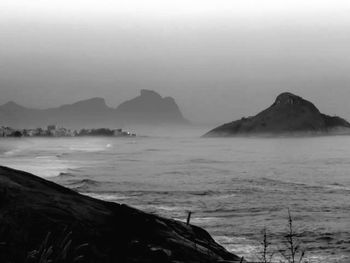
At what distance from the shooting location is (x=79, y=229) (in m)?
9.34

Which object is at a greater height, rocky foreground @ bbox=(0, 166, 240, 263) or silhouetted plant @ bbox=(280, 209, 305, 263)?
rocky foreground @ bbox=(0, 166, 240, 263)

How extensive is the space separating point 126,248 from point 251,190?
34218 mm

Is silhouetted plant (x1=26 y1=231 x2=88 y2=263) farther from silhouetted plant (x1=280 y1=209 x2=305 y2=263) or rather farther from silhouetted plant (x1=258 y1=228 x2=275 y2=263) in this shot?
silhouetted plant (x1=280 y1=209 x2=305 y2=263)

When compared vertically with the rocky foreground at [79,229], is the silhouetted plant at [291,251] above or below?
below

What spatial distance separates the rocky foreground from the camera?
28.9ft

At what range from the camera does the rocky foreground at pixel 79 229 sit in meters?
8.80

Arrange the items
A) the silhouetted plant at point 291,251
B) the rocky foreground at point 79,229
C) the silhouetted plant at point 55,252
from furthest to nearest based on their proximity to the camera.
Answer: the rocky foreground at point 79,229, the silhouetted plant at point 291,251, the silhouetted plant at point 55,252

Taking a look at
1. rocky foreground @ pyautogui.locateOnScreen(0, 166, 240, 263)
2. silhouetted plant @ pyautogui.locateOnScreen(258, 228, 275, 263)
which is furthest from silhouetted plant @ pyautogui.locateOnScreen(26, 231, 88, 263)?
silhouetted plant @ pyautogui.locateOnScreen(258, 228, 275, 263)

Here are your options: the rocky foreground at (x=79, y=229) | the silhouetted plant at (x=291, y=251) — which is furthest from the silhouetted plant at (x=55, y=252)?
the silhouetted plant at (x=291, y=251)

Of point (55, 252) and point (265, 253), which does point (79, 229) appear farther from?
point (265, 253)

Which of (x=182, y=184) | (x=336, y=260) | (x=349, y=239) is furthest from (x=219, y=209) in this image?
(x=182, y=184)

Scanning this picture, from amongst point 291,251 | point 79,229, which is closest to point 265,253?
point 79,229

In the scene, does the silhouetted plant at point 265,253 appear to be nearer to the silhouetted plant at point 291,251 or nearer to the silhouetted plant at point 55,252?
the silhouetted plant at point 291,251

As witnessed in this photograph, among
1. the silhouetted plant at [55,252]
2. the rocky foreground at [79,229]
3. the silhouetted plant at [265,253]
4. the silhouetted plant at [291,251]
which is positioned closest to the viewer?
the silhouetted plant at [55,252]
